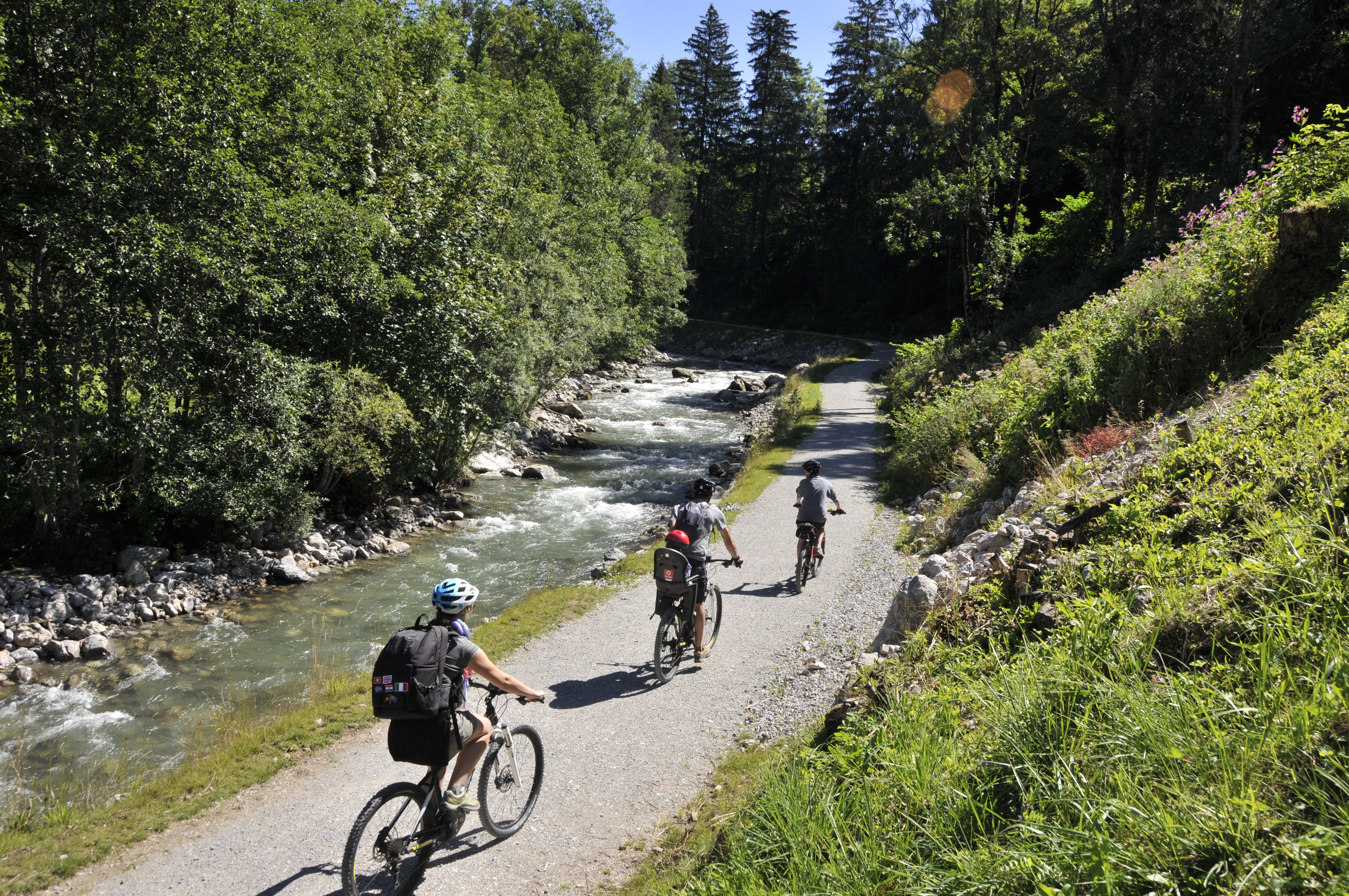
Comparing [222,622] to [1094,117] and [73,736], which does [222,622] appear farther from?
[1094,117]

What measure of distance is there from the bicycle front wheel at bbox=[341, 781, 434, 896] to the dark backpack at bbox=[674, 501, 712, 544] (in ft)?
12.6

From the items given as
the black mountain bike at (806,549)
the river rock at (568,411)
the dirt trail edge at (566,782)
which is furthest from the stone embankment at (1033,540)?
the river rock at (568,411)

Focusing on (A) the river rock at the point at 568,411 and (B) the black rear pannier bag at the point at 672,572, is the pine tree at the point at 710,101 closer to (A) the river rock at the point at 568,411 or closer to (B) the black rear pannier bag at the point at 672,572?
(A) the river rock at the point at 568,411

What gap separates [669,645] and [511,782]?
2.91 metres

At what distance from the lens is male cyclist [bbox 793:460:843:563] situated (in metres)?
10.5

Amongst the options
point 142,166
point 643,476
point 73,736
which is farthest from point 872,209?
point 73,736

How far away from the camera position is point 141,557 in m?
11.8

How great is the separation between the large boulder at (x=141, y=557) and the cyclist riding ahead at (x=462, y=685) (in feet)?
31.9

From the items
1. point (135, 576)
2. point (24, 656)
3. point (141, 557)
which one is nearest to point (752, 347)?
point (141, 557)

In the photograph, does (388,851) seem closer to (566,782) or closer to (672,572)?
(566,782)

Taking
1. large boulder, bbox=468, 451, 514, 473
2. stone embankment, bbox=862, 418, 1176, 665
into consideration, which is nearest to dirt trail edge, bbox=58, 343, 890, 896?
stone embankment, bbox=862, 418, 1176, 665

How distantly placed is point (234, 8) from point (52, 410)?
7.54 metres

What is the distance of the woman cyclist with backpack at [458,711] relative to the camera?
174 inches

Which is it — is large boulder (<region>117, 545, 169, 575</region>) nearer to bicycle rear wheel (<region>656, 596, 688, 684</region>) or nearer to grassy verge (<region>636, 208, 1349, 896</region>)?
bicycle rear wheel (<region>656, 596, 688, 684</region>)
